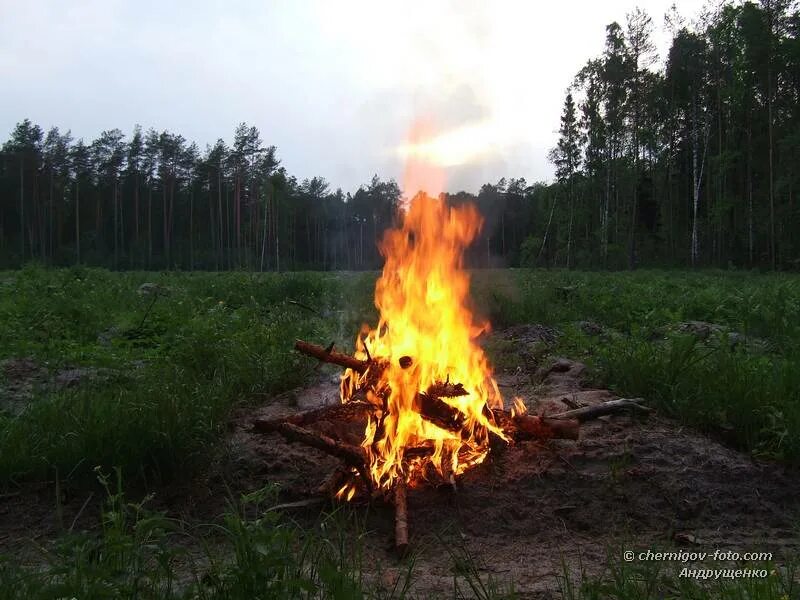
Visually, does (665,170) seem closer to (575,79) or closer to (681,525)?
(575,79)

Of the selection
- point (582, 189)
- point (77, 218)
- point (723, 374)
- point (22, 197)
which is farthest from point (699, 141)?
point (22, 197)

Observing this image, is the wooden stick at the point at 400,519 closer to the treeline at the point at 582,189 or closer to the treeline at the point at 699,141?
the treeline at the point at 582,189

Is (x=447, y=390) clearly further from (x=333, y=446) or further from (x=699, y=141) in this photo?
(x=699, y=141)

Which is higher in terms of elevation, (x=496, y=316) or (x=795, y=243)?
(x=795, y=243)

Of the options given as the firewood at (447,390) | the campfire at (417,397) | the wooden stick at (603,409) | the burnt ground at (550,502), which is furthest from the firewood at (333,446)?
the wooden stick at (603,409)

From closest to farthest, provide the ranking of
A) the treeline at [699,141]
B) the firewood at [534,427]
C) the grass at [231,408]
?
the grass at [231,408] → the firewood at [534,427] → the treeline at [699,141]

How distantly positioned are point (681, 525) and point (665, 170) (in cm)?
4414

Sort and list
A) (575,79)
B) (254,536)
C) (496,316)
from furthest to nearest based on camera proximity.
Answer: (575,79) → (496,316) → (254,536)

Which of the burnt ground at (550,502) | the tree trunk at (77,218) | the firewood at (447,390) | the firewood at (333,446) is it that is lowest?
the burnt ground at (550,502)

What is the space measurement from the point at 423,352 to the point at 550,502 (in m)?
1.68

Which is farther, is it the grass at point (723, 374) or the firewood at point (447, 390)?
the firewood at point (447, 390)

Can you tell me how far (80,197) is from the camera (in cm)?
6669

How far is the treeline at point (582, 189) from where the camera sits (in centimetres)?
3198

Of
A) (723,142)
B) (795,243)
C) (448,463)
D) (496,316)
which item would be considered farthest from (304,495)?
(723,142)
